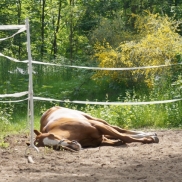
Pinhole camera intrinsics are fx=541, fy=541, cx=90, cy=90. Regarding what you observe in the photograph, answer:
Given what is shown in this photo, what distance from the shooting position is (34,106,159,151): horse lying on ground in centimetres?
649

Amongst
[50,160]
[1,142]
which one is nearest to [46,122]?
[1,142]

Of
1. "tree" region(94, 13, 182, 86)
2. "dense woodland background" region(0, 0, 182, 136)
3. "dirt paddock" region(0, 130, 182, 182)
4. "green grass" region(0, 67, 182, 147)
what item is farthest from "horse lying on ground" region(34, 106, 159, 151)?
"tree" region(94, 13, 182, 86)

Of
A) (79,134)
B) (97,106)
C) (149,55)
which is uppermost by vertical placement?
(149,55)

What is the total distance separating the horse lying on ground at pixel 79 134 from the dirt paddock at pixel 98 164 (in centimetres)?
17

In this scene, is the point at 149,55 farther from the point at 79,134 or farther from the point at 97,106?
the point at 79,134

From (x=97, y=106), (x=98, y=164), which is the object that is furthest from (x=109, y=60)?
(x=98, y=164)

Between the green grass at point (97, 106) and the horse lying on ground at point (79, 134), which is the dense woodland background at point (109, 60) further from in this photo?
the horse lying on ground at point (79, 134)

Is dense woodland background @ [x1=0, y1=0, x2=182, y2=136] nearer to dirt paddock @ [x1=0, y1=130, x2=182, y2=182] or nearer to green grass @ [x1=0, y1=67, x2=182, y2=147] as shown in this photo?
green grass @ [x1=0, y1=67, x2=182, y2=147]

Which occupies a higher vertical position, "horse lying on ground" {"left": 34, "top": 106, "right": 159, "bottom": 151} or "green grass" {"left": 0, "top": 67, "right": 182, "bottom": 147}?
"horse lying on ground" {"left": 34, "top": 106, "right": 159, "bottom": 151}

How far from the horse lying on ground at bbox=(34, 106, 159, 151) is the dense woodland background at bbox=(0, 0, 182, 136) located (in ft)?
6.06

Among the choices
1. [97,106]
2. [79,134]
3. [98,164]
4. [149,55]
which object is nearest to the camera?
[98,164]

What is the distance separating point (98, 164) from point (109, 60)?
9.22 metres

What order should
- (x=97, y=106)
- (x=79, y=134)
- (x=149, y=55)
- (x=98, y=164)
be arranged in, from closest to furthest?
1. (x=98, y=164)
2. (x=79, y=134)
3. (x=97, y=106)
4. (x=149, y=55)

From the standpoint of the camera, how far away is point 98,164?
5.55 metres
